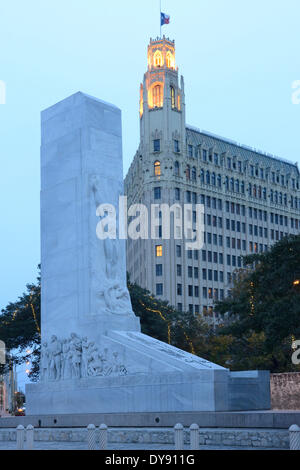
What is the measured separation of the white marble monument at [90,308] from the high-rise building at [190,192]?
5573 cm

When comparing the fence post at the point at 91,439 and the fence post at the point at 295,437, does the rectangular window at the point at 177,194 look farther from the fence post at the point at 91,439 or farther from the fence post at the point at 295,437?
the fence post at the point at 295,437

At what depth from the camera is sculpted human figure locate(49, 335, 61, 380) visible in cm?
3094

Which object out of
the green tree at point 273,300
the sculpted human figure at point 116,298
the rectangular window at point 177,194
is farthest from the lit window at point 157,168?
the sculpted human figure at point 116,298

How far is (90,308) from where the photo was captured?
3055 centimetres

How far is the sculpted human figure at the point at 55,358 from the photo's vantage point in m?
30.9

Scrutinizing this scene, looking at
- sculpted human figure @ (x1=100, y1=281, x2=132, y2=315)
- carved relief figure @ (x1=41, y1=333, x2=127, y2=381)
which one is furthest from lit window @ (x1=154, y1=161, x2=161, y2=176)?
carved relief figure @ (x1=41, y1=333, x2=127, y2=381)

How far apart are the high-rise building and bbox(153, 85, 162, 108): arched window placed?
132 mm

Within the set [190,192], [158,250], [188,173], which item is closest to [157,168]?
[188,173]

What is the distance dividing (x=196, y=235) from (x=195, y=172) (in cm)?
888

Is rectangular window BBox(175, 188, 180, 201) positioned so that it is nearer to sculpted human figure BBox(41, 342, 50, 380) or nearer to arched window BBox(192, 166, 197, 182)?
arched window BBox(192, 166, 197, 182)

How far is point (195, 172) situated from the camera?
9931 centimetres
